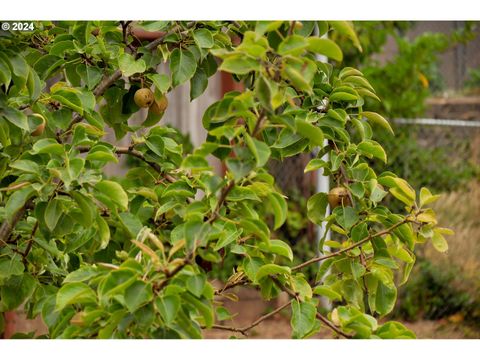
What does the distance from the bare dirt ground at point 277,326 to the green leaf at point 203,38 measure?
3.34 metres

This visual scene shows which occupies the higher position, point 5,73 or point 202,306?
point 5,73

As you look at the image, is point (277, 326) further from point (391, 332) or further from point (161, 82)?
point (391, 332)

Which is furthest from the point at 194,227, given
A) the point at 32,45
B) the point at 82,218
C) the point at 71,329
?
the point at 32,45

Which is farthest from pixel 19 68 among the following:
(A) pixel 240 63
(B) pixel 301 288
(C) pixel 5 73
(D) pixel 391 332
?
(D) pixel 391 332

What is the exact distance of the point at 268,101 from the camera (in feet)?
3.61

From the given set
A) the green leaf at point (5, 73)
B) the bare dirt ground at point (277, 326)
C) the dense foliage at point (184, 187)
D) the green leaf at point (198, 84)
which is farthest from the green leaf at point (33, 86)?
the bare dirt ground at point (277, 326)

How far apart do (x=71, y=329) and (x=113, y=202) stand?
0.88 feet

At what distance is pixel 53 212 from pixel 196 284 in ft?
1.28

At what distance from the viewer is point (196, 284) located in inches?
45.8

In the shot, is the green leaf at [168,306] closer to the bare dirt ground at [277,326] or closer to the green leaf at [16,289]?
the green leaf at [16,289]

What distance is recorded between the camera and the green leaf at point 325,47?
3.79 feet

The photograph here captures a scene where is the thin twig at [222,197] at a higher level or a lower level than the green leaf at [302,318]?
Answer: higher

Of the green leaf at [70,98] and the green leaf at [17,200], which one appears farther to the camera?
the green leaf at [70,98]
